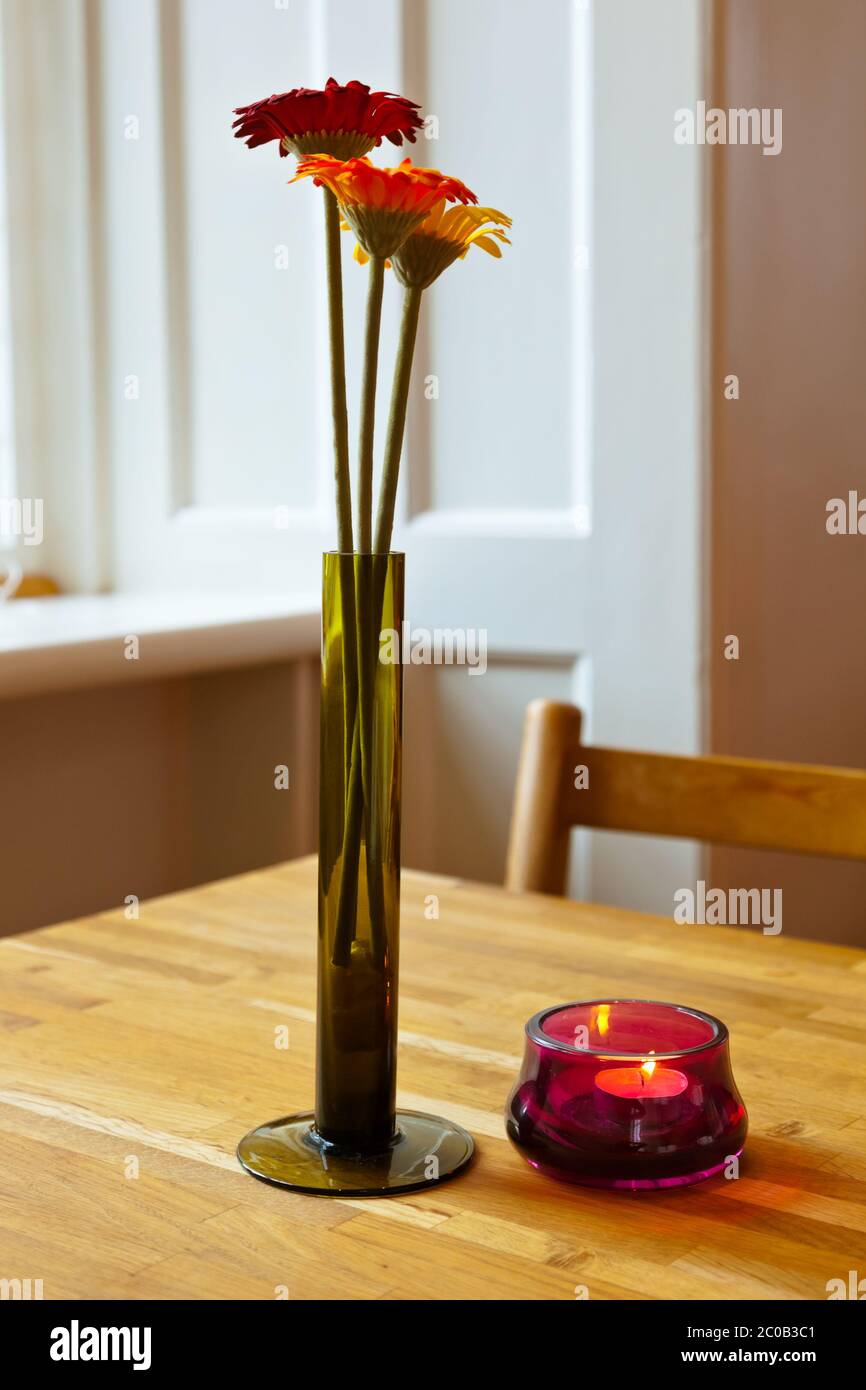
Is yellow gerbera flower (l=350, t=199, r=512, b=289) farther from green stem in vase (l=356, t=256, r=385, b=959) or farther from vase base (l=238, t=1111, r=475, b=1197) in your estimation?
vase base (l=238, t=1111, r=475, b=1197)

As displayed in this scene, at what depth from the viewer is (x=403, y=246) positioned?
585 mm

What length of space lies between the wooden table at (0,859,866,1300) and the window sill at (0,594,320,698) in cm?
Answer: 55

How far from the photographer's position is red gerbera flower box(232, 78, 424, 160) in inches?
22.1

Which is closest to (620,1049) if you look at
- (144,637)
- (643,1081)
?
(643,1081)

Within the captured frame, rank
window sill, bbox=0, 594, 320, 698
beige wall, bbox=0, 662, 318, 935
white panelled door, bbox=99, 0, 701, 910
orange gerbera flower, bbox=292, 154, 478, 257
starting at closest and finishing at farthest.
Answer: orange gerbera flower, bbox=292, 154, 478, 257, window sill, bbox=0, 594, 320, 698, white panelled door, bbox=99, 0, 701, 910, beige wall, bbox=0, 662, 318, 935

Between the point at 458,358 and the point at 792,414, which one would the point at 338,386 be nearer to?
the point at 458,358

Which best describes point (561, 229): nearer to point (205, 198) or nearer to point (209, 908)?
point (205, 198)

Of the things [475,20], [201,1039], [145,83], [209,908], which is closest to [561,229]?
[475,20]

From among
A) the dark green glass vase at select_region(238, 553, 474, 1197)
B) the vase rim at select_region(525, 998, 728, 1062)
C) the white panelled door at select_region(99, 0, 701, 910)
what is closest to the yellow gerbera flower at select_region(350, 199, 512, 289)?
the dark green glass vase at select_region(238, 553, 474, 1197)

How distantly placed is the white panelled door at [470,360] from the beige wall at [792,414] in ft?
0.21

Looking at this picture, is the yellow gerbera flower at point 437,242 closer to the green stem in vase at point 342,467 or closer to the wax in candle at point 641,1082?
the green stem in vase at point 342,467

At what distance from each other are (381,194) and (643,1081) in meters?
0.34

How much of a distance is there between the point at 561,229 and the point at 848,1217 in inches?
53.0

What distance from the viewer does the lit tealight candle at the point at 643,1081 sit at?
60 centimetres
